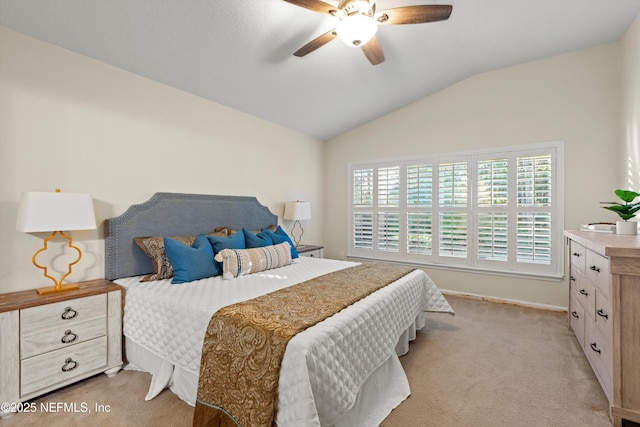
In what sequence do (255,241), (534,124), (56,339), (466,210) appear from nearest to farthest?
(56,339)
(255,241)
(534,124)
(466,210)

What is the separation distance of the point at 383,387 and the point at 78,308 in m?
2.13

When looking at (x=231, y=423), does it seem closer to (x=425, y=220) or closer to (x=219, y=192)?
(x=219, y=192)

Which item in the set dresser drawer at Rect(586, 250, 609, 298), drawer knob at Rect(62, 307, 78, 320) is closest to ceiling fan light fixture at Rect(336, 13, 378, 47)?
dresser drawer at Rect(586, 250, 609, 298)

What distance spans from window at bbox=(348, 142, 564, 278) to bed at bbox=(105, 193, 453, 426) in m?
1.53

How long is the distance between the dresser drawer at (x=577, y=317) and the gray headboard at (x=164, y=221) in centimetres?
334

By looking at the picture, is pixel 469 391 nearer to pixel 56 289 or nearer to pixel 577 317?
pixel 577 317

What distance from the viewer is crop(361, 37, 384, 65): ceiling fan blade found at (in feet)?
7.45

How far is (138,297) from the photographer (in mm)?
2262

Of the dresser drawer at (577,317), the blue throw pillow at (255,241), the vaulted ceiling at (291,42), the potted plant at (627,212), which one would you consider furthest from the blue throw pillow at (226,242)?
the potted plant at (627,212)

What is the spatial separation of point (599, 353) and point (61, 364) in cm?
351

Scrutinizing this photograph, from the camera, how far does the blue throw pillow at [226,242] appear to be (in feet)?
9.55

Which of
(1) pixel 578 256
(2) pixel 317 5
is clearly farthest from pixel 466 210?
(2) pixel 317 5

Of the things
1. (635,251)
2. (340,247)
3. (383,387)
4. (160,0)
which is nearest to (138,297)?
(383,387)

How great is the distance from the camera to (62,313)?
2049mm
